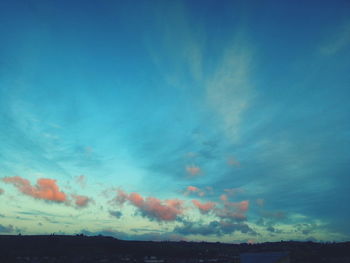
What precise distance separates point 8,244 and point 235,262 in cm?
10034

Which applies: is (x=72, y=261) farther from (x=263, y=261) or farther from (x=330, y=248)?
(x=330, y=248)

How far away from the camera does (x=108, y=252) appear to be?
12088 cm

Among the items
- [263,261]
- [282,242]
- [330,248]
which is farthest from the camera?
[282,242]

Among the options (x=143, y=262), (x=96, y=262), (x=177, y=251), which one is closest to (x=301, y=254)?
(x=177, y=251)

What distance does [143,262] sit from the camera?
102812mm

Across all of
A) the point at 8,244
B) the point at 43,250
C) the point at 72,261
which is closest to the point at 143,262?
the point at 72,261

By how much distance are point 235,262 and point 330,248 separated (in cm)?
6010

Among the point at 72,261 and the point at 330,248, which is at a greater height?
the point at 330,248

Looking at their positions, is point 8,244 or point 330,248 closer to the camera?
point 8,244

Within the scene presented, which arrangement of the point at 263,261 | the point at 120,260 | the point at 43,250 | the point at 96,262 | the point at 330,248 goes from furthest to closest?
the point at 330,248, the point at 43,250, the point at 120,260, the point at 96,262, the point at 263,261

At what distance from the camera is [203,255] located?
4990 inches

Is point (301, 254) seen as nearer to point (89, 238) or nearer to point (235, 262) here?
point (235, 262)

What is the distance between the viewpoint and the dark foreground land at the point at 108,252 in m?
104

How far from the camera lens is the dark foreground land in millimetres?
103875
